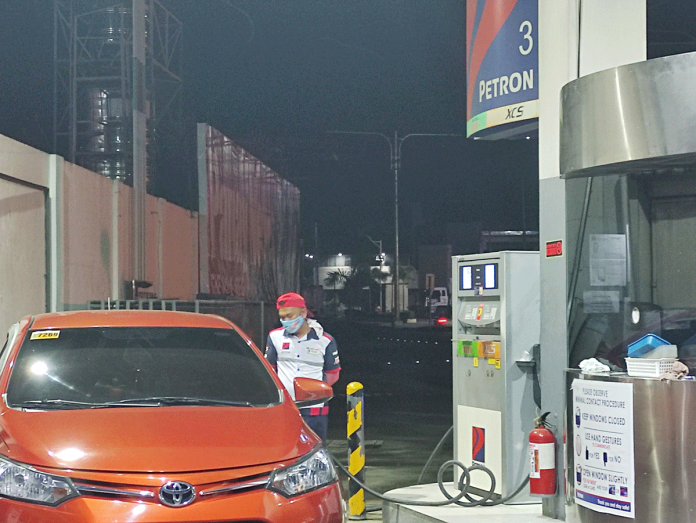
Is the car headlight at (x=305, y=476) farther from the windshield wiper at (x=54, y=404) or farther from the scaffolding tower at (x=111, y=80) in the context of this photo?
the scaffolding tower at (x=111, y=80)

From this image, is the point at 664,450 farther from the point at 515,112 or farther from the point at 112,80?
the point at 112,80

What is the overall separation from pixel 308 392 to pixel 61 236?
46.1 ft

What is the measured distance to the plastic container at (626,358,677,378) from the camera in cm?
636

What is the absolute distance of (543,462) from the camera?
24.1 ft

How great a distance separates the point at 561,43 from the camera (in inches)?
293

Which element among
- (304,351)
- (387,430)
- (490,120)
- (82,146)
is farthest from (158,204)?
(304,351)

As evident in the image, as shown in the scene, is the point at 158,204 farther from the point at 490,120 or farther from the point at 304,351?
the point at 304,351

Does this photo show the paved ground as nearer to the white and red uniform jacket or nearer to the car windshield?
the white and red uniform jacket

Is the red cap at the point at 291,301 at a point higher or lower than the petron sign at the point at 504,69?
lower

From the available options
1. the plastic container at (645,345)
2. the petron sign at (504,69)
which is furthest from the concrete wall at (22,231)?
the plastic container at (645,345)

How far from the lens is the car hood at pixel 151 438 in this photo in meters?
4.32

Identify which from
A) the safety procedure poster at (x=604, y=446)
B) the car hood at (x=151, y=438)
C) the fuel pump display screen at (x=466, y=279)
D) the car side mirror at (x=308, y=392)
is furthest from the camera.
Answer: the fuel pump display screen at (x=466, y=279)

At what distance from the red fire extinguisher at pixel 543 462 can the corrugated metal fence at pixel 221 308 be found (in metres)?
12.8

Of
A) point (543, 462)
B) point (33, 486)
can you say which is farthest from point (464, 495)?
point (33, 486)
